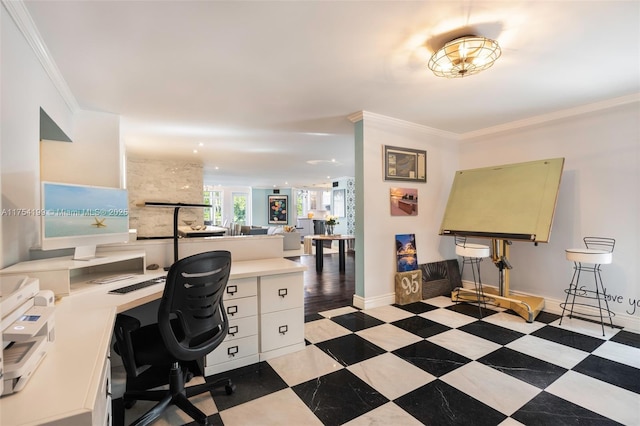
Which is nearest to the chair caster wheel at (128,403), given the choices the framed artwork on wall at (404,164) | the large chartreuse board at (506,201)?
the framed artwork on wall at (404,164)

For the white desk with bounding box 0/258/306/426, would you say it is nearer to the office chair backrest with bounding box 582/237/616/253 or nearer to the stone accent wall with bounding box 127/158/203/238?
the office chair backrest with bounding box 582/237/616/253

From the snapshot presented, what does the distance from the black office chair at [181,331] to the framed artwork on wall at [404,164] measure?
2577 mm

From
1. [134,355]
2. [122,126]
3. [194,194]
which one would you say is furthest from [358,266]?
[194,194]

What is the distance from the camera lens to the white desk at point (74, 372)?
2.36 feet

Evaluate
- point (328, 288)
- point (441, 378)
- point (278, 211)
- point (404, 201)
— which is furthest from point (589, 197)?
point (278, 211)

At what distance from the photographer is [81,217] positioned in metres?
1.99

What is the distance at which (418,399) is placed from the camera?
6.15 feet

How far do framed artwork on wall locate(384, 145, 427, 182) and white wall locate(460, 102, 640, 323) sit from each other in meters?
1.14

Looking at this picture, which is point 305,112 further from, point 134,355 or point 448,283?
point 448,283

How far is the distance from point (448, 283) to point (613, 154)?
240 centimetres

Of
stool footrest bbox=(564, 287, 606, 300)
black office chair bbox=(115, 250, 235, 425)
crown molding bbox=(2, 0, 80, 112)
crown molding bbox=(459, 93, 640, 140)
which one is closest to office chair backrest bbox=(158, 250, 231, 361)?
black office chair bbox=(115, 250, 235, 425)

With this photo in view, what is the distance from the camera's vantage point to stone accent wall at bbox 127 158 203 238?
6141mm

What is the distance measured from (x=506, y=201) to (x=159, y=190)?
6.56 meters

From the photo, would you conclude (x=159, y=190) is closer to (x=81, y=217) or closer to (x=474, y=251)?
(x=81, y=217)
